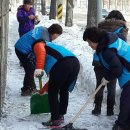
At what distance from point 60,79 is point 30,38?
1033mm

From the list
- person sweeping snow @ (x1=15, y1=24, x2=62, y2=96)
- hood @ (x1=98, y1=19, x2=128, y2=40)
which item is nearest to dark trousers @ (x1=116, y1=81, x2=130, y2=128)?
hood @ (x1=98, y1=19, x2=128, y2=40)

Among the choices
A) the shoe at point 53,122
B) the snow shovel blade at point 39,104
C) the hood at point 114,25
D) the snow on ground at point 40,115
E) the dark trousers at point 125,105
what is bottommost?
the snow on ground at point 40,115

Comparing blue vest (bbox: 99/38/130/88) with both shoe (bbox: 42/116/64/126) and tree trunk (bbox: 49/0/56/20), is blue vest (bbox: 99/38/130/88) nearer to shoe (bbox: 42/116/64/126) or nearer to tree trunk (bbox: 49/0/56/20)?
shoe (bbox: 42/116/64/126)

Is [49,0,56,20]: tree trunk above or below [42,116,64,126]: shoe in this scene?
above

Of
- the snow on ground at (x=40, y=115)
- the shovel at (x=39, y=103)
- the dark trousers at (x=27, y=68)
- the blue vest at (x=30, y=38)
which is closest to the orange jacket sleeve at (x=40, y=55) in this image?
the blue vest at (x=30, y=38)

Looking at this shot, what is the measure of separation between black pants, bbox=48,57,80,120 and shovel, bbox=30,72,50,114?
0.49 metres

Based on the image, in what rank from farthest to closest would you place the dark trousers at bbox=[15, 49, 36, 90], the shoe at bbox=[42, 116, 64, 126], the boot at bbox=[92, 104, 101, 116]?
the dark trousers at bbox=[15, 49, 36, 90] → the boot at bbox=[92, 104, 101, 116] → the shoe at bbox=[42, 116, 64, 126]

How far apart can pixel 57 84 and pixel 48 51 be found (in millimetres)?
509

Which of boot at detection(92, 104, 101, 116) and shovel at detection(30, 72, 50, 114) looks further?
boot at detection(92, 104, 101, 116)

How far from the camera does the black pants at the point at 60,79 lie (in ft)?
20.1

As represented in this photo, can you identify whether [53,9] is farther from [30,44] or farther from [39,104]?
[39,104]

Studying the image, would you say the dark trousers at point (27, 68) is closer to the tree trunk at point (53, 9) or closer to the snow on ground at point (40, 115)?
the snow on ground at point (40, 115)

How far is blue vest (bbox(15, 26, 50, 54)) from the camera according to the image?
254 inches

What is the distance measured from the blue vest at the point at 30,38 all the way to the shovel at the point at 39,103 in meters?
0.69
